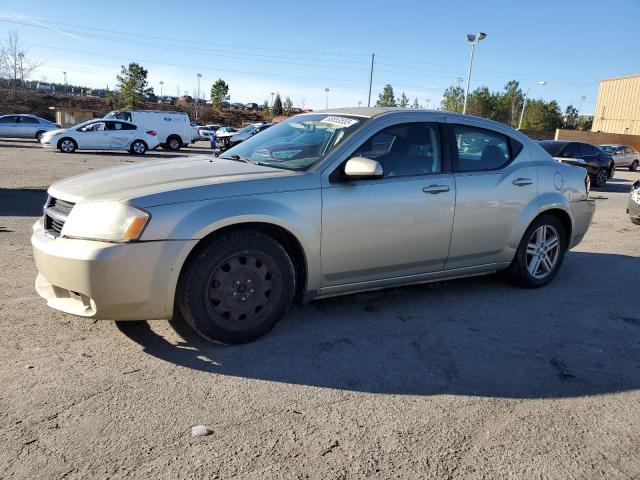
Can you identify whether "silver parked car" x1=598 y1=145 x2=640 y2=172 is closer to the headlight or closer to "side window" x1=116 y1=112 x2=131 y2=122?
"side window" x1=116 y1=112 x2=131 y2=122

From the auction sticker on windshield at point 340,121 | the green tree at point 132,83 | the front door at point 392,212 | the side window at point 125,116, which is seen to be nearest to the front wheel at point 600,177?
the front door at point 392,212

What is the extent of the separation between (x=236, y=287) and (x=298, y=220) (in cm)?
62

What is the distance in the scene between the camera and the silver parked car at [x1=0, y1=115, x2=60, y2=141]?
28469 mm

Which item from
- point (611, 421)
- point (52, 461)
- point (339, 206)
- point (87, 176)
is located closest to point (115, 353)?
point (52, 461)

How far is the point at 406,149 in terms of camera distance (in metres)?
4.31

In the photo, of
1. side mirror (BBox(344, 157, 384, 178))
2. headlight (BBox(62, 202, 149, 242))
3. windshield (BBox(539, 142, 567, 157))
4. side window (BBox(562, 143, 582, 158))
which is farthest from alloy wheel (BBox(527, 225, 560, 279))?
side window (BBox(562, 143, 582, 158))

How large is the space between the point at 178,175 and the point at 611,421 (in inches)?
122

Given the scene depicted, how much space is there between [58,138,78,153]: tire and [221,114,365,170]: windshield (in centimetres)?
2033

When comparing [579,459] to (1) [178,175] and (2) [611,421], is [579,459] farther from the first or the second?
(1) [178,175]

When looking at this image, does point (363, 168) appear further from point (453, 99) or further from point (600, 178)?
point (453, 99)

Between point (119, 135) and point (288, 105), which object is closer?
point (119, 135)

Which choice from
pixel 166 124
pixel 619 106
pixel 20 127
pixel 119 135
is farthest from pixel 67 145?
pixel 619 106

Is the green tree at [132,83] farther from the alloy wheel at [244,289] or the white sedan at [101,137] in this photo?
the alloy wheel at [244,289]

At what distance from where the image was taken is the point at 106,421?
2672mm
